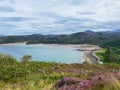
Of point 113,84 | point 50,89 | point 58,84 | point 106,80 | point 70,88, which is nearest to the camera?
point 113,84

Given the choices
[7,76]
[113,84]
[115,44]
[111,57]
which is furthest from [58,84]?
[115,44]

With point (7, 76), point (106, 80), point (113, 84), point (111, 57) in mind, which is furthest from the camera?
point (111, 57)

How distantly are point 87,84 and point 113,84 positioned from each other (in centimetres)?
104

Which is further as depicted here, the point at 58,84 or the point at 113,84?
the point at 58,84

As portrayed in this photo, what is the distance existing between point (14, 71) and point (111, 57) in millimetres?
86213

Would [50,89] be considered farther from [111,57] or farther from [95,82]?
[111,57]

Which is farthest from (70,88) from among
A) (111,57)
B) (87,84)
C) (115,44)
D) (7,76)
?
(115,44)

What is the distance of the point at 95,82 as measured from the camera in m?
7.50

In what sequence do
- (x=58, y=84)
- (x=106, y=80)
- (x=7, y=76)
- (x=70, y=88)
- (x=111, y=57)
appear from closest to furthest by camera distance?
1. (x=106, y=80)
2. (x=70, y=88)
3. (x=58, y=84)
4. (x=7, y=76)
5. (x=111, y=57)

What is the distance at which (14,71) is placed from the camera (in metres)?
17.2

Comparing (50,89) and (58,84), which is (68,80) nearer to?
(58,84)

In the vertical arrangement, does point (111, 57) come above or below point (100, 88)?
below

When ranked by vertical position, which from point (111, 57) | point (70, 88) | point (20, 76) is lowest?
point (111, 57)

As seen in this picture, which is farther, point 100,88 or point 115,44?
point 115,44
